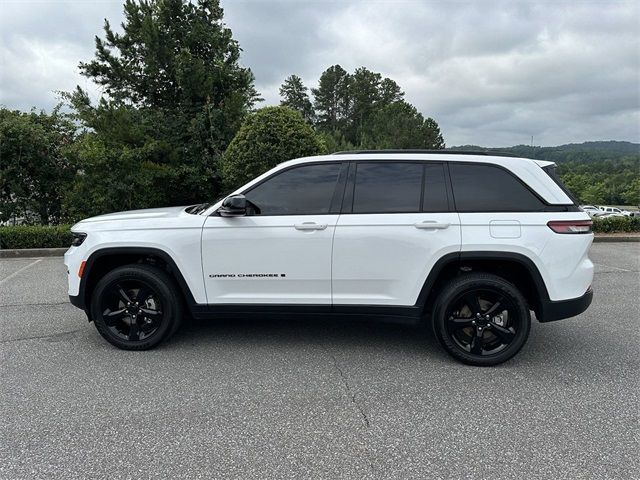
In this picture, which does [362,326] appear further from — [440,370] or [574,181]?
[574,181]

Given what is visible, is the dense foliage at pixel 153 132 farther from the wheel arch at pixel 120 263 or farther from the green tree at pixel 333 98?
the green tree at pixel 333 98

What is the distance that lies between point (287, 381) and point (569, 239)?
251cm

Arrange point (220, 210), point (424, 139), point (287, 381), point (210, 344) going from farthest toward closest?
point (424, 139) → point (210, 344) → point (220, 210) → point (287, 381)

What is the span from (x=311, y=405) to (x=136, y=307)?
1.91 meters

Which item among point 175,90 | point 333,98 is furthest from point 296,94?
point 175,90

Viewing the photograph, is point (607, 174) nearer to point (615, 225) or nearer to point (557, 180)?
point (615, 225)

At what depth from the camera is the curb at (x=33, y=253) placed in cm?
873

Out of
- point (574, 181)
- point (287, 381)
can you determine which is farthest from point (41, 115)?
point (574, 181)

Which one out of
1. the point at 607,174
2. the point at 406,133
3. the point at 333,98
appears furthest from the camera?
the point at 607,174

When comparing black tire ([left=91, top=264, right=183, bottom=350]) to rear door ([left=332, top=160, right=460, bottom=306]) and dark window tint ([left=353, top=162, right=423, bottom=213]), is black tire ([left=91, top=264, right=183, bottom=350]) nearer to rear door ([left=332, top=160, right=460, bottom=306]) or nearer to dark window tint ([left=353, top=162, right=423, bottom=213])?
rear door ([left=332, top=160, right=460, bottom=306])

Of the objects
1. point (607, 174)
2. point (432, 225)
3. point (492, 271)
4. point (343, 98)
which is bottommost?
point (492, 271)

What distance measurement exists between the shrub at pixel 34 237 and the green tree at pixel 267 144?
3638mm

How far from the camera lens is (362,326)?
465cm

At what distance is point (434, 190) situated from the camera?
3.71m
